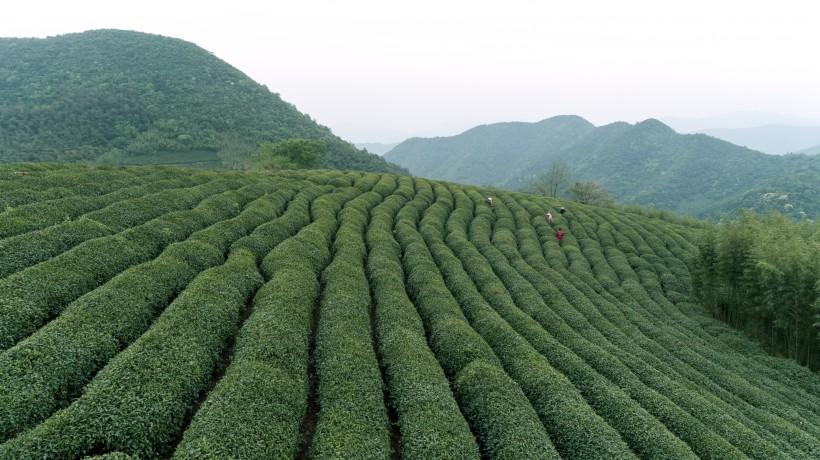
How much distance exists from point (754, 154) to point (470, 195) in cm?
17652

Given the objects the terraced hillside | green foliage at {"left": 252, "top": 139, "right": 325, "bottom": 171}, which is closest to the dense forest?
the terraced hillside

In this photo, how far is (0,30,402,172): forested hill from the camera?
351ft

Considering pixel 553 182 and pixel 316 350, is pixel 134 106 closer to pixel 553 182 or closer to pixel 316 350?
pixel 553 182

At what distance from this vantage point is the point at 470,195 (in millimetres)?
59844

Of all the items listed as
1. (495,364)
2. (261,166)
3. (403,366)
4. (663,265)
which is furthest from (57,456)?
(261,166)

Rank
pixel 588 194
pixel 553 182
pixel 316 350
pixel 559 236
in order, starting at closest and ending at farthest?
pixel 316 350, pixel 559 236, pixel 588 194, pixel 553 182

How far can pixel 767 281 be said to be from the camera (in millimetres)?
30609

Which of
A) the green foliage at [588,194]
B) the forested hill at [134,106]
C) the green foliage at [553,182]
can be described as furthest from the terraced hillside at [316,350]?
the forested hill at [134,106]

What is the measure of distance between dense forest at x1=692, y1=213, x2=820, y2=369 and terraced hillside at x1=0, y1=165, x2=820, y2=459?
9.02ft

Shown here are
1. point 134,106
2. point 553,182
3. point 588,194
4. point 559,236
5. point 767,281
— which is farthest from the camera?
point 134,106

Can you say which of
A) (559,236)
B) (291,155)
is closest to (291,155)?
(291,155)

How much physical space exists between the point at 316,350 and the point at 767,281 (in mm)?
32403

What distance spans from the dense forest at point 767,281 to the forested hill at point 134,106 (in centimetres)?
9005

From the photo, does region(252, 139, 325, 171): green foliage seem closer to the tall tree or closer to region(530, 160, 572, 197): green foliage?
the tall tree
